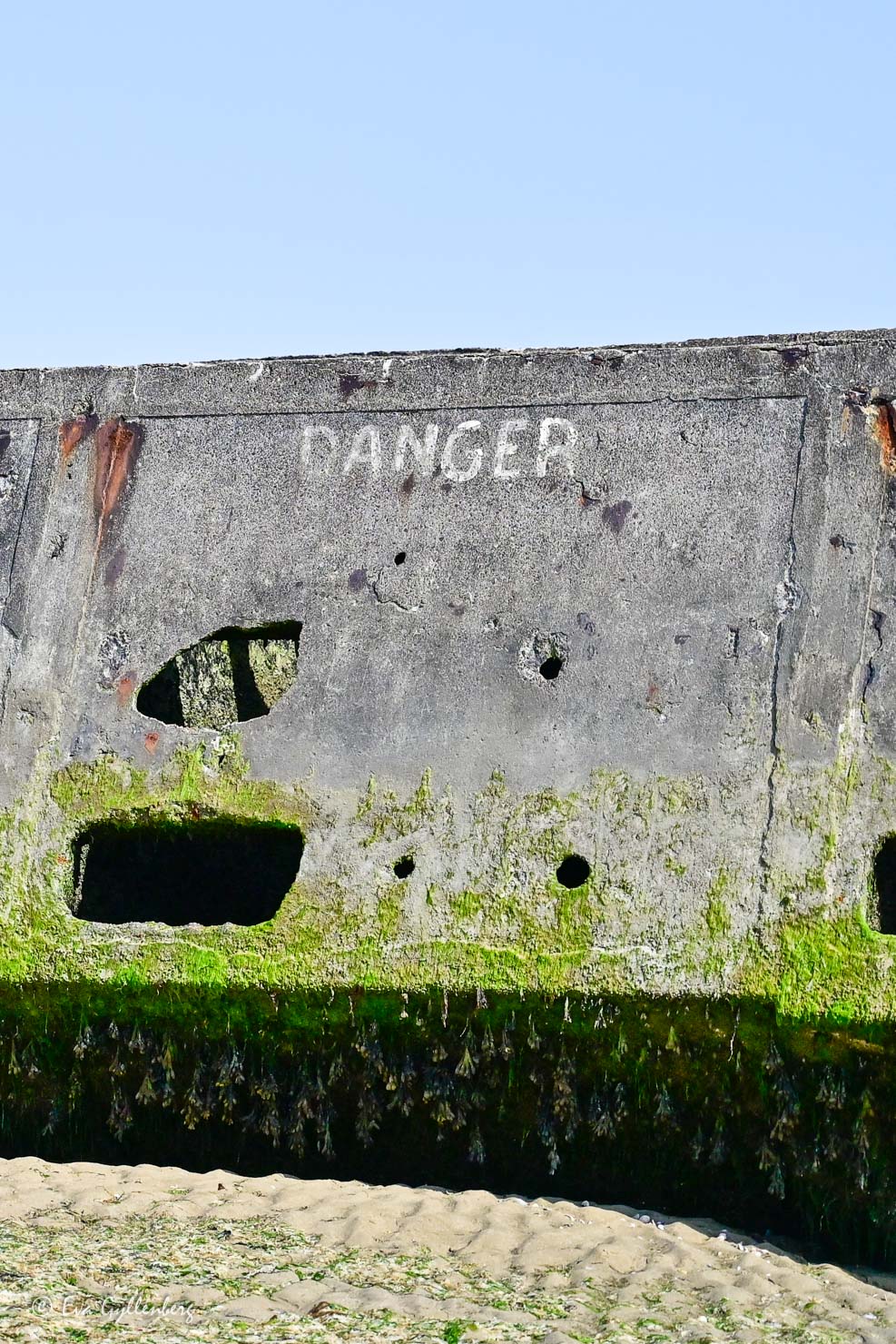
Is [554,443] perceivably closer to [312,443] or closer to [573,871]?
[312,443]

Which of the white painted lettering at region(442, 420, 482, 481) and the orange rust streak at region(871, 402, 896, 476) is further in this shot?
the white painted lettering at region(442, 420, 482, 481)

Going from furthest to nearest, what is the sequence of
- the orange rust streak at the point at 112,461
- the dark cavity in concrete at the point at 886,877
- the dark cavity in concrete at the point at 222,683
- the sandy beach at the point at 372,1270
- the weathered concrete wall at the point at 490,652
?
the dark cavity in concrete at the point at 222,683
the orange rust streak at the point at 112,461
the dark cavity in concrete at the point at 886,877
the weathered concrete wall at the point at 490,652
the sandy beach at the point at 372,1270

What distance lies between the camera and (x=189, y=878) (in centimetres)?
531

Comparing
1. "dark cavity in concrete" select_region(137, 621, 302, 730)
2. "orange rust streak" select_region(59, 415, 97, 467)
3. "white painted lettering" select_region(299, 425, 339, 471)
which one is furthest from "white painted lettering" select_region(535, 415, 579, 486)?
"orange rust streak" select_region(59, 415, 97, 467)

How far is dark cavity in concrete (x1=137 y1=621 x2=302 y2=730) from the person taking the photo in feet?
17.9

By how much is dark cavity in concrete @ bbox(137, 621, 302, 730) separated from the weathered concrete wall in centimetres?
58

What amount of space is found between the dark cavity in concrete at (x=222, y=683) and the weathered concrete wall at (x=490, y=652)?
580mm

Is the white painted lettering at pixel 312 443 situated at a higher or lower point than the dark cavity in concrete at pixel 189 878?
higher

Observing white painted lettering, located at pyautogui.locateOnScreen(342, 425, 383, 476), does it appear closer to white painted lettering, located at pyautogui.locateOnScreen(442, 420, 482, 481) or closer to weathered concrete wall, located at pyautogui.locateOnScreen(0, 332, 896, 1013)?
weathered concrete wall, located at pyautogui.locateOnScreen(0, 332, 896, 1013)

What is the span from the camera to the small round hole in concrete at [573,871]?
432 centimetres

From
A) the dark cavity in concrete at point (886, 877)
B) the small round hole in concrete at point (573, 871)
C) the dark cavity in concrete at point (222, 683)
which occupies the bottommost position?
the small round hole in concrete at point (573, 871)

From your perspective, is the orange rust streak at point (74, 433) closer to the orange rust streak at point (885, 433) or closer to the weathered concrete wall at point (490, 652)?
the weathered concrete wall at point (490, 652)

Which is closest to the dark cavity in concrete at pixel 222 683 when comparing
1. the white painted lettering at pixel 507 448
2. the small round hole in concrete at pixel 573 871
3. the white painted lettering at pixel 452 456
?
the white painted lettering at pixel 452 456

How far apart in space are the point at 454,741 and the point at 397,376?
128 cm
